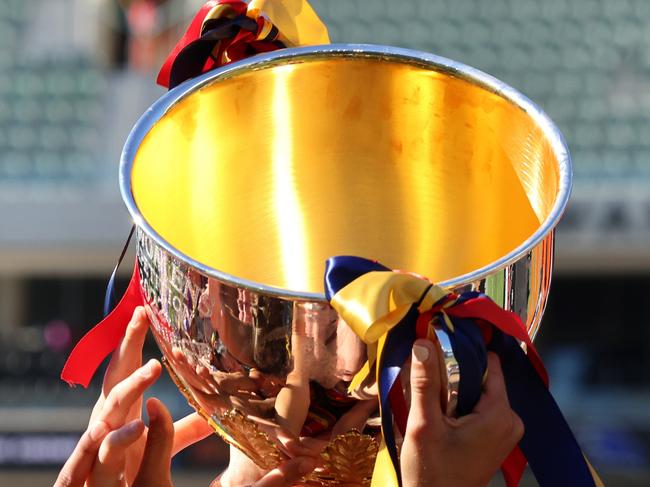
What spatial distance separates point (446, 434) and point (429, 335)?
6 centimetres

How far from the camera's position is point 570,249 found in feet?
19.9

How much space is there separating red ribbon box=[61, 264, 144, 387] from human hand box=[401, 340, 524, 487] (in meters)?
0.31

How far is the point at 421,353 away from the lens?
672mm

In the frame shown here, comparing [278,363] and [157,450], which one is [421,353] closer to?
[278,363]

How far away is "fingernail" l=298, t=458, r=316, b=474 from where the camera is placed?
2.59ft

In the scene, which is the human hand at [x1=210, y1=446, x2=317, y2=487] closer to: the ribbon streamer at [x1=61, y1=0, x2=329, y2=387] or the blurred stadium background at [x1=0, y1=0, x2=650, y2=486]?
the ribbon streamer at [x1=61, y1=0, x2=329, y2=387]

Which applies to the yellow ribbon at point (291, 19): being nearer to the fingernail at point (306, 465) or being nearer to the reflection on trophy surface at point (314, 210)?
the reflection on trophy surface at point (314, 210)

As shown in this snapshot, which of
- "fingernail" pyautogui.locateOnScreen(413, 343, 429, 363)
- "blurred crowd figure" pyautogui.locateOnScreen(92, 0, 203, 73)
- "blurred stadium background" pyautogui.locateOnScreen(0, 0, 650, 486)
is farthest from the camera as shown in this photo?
"blurred crowd figure" pyautogui.locateOnScreen(92, 0, 203, 73)

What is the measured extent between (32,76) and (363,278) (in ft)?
19.8

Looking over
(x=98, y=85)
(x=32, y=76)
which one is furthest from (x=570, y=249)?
(x=32, y=76)

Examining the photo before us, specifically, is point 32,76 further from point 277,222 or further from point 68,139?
point 277,222

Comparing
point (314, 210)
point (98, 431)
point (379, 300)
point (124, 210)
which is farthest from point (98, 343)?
point (124, 210)

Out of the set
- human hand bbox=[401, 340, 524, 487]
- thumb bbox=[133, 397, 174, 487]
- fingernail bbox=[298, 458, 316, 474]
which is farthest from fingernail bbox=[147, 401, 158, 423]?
human hand bbox=[401, 340, 524, 487]

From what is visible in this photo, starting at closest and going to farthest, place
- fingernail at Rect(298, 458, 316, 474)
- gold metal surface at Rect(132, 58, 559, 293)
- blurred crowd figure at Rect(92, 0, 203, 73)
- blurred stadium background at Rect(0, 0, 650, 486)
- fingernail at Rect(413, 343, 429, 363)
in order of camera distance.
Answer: fingernail at Rect(413, 343, 429, 363)
fingernail at Rect(298, 458, 316, 474)
gold metal surface at Rect(132, 58, 559, 293)
blurred stadium background at Rect(0, 0, 650, 486)
blurred crowd figure at Rect(92, 0, 203, 73)
